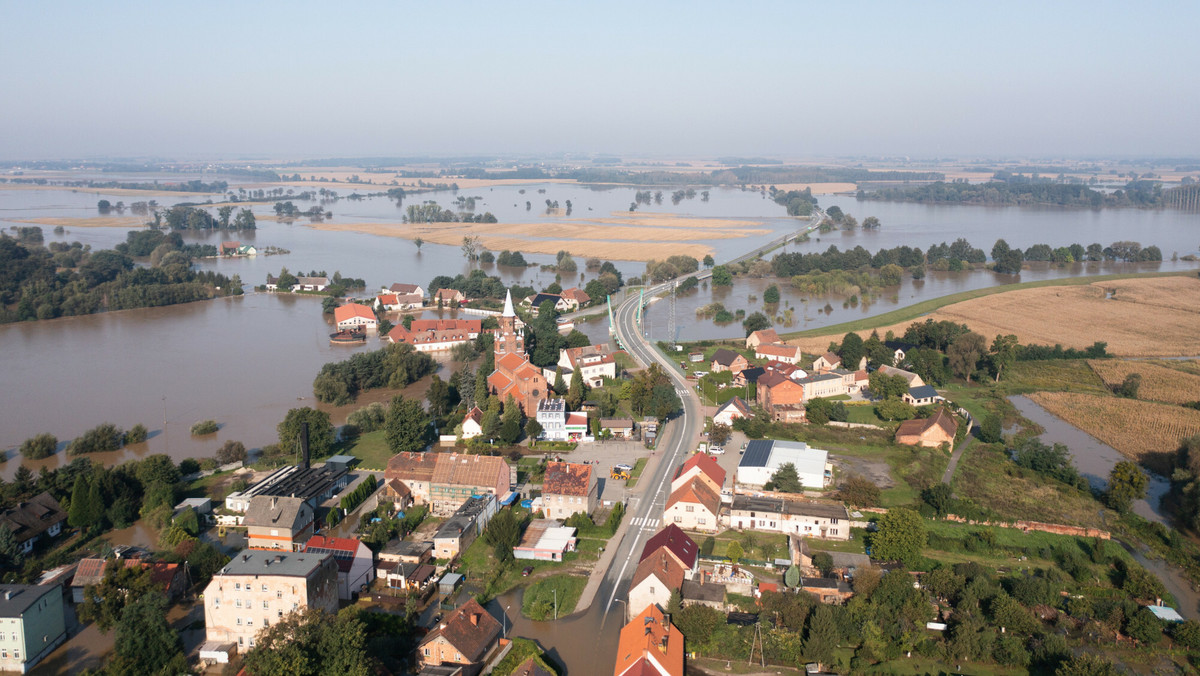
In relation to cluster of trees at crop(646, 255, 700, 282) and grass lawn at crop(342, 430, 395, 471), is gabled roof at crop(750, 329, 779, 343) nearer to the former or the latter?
grass lawn at crop(342, 430, 395, 471)

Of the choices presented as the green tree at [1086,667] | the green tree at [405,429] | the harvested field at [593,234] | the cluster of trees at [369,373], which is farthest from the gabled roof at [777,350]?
the harvested field at [593,234]

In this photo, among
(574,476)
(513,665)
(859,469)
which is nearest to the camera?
(513,665)

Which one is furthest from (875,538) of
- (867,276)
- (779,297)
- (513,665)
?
(867,276)

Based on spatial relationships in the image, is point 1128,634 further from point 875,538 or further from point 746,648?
point 746,648

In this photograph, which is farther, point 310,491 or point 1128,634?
point 310,491

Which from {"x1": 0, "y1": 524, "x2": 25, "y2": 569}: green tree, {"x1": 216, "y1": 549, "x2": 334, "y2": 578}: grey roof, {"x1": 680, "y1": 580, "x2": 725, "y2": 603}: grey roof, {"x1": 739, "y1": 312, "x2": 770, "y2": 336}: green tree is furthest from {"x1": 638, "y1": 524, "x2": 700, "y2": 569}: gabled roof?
{"x1": 739, "y1": 312, "x2": 770, "y2": 336}: green tree

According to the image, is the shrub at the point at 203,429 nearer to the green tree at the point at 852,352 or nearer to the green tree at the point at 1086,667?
the green tree at the point at 852,352
